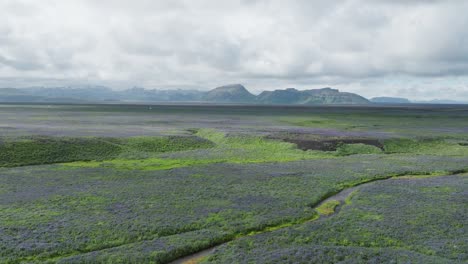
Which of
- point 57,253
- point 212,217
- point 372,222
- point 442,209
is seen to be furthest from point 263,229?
point 442,209

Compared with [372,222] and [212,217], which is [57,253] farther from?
[372,222]

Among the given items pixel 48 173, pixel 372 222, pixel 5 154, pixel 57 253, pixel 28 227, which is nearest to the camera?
pixel 57 253

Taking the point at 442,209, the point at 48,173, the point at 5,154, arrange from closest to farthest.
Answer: the point at 442,209 → the point at 48,173 → the point at 5,154

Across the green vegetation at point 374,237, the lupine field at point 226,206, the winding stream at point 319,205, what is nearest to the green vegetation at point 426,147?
the lupine field at point 226,206

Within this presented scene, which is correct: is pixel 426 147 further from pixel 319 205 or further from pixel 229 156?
pixel 319 205

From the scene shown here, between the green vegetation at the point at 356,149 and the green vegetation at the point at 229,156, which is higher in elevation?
the green vegetation at the point at 356,149

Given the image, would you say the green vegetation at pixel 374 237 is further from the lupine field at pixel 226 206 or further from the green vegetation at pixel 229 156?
the green vegetation at pixel 229 156

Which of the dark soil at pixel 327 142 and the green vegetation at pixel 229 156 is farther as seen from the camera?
the dark soil at pixel 327 142

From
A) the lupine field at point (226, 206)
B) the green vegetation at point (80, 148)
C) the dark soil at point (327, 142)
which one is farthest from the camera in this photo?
the dark soil at point (327, 142)
